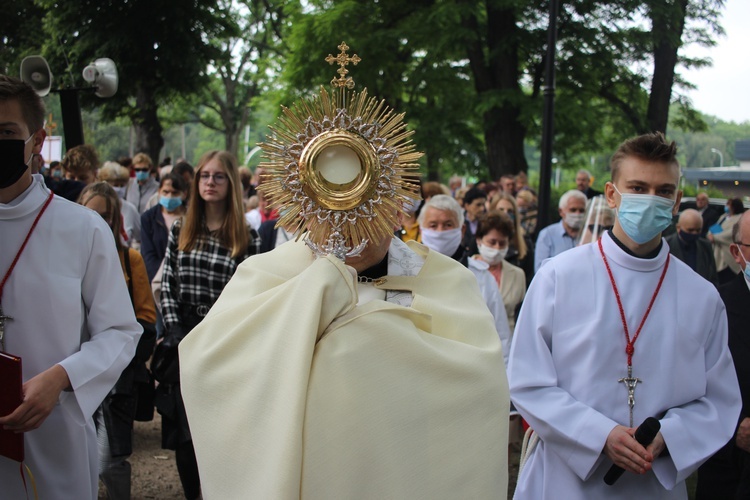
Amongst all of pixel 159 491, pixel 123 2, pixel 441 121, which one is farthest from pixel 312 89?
pixel 159 491

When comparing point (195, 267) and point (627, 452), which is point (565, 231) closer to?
point (195, 267)

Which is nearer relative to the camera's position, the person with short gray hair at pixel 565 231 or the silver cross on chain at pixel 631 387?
the silver cross on chain at pixel 631 387

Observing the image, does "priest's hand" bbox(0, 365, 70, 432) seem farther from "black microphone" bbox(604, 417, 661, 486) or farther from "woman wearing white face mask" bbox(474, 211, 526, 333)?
"woman wearing white face mask" bbox(474, 211, 526, 333)

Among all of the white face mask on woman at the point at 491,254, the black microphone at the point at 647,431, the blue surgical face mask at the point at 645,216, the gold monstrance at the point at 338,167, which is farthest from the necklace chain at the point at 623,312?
the white face mask on woman at the point at 491,254

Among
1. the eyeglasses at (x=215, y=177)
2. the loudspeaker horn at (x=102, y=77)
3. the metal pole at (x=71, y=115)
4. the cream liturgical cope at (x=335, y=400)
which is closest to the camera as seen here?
the cream liturgical cope at (x=335, y=400)

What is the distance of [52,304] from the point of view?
329 centimetres

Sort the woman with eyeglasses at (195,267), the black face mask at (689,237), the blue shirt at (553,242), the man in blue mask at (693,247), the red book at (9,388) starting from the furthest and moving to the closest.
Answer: the black face mask at (689,237) → the man in blue mask at (693,247) → the blue shirt at (553,242) → the woman with eyeglasses at (195,267) → the red book at (9,388)

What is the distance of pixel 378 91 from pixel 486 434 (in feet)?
59.0

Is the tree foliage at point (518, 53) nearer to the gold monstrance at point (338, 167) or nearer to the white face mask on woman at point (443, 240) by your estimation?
the white face mask on woman at point (443, 240)

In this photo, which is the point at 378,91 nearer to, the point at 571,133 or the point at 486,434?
the point at 571,133

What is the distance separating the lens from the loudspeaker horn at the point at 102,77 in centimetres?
1084

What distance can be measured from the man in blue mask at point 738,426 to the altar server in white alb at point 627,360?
68cm

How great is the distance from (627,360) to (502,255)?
2.96 m

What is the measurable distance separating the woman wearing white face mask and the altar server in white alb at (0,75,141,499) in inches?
140
